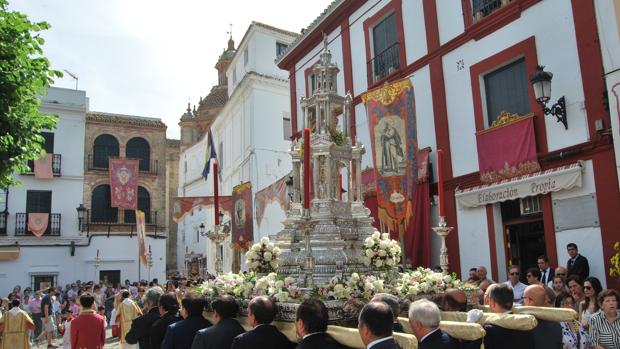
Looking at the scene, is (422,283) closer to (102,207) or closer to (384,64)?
(384,64)

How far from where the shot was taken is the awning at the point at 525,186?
930 cm

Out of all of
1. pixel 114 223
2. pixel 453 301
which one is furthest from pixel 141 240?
pixel 453 301

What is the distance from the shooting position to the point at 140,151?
103 ft

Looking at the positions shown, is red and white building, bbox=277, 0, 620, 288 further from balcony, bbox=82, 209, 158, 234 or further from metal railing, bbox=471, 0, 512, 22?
balcony, bbox=82, 209, 158, 234

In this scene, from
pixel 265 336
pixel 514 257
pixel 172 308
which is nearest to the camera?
pixel 265 336

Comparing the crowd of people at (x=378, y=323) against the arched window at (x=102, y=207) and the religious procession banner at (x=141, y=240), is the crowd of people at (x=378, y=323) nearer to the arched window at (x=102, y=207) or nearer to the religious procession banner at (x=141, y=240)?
the religious procession banner at (x=141, y=240)

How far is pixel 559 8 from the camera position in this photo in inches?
389

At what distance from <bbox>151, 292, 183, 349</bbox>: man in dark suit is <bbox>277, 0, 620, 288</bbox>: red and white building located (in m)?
6.92

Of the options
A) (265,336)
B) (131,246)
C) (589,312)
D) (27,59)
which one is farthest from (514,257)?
(131,246)

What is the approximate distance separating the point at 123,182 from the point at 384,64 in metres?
18.2

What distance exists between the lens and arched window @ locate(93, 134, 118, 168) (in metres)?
30.2

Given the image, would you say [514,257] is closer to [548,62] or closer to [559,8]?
[548,62]

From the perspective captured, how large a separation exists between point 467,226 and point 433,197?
1190 mm

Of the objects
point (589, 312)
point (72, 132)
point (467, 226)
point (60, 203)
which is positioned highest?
point (72, 132)
